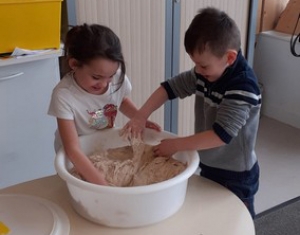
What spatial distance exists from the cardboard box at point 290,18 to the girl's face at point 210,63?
216 cm

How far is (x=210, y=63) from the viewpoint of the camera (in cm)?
95

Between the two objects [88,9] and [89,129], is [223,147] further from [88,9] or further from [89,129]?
[88,9]

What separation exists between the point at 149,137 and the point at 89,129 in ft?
0.53

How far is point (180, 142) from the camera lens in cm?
94

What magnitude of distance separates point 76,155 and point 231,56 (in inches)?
16.4

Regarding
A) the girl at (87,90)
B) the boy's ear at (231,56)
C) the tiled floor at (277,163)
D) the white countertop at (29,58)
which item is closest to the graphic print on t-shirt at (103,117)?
the girl at (87,90)

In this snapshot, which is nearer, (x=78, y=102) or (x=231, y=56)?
(x=231, y=56)

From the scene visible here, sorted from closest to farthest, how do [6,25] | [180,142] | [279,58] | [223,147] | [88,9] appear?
[180,142]
[223,147]
[6,25]
[88,9]
[279,58]

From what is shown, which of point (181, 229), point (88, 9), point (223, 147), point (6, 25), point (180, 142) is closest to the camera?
point (181, 229)

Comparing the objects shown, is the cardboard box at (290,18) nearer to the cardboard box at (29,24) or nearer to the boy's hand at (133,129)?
the cardboard box at (29,24)

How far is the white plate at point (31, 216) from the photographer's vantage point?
805mm

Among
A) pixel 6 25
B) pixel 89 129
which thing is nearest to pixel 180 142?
pixel 89 129

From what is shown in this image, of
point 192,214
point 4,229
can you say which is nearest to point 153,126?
point 192,214

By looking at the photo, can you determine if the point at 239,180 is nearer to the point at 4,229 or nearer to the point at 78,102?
the point at 78,102
